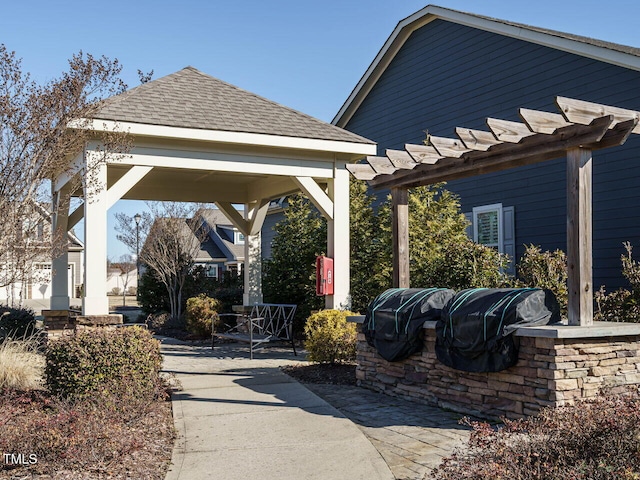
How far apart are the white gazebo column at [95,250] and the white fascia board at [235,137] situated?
61 cm

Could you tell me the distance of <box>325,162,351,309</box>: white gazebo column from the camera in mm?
10359

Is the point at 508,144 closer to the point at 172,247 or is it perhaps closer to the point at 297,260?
the point at 297,260

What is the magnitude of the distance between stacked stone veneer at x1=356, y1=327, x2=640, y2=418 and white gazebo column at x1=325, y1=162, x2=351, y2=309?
11.6 feet

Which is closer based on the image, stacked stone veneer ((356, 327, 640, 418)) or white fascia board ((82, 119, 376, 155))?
stacked stone veneer ((356, 327, 640, 418))

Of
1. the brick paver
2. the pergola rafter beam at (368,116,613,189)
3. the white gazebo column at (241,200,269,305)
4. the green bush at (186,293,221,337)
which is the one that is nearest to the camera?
the brick paver

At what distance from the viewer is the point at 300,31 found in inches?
441

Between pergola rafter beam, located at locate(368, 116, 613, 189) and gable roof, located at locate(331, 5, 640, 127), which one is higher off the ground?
gable roof, located at locate(331, 5, 640, 127)

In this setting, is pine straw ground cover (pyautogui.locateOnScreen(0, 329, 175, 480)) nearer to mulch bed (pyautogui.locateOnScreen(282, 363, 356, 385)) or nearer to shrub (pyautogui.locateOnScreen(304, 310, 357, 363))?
mulch bed (pyautogui.locateOnScreen(282, 363, 356, 385))

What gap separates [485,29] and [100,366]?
34.8 ft

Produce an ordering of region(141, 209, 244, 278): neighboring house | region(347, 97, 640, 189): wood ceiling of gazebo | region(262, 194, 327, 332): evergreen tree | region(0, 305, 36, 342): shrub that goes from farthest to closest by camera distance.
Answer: region(141, 209, 244, 278): neighboring house
region(262, 194, 327, 332): evergreen tree
region(0, 305, 36, 342): shrub
region(347, 97, 640, 189): wood ceiling of gazebo

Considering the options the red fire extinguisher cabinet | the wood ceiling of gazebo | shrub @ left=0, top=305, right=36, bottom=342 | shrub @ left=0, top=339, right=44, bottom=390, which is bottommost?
shrub @ left=0, top=339, right=44, bottom=390

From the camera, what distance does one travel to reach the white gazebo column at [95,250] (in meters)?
8.63

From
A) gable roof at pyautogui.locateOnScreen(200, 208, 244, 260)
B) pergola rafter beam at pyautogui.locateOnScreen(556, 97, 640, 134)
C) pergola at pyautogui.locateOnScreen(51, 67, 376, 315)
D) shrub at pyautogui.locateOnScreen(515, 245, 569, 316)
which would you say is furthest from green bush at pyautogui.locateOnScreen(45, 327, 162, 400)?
gable roof at pyautogui.locateOnScreen(200, 208, 244, 260)

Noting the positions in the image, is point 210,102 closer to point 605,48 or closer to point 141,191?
point 141,191
